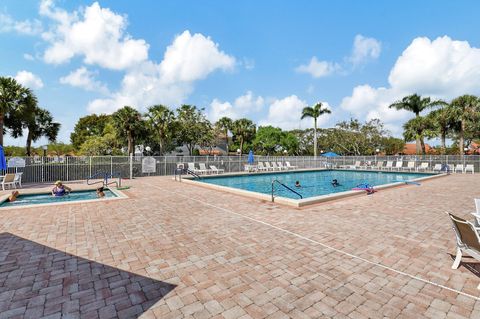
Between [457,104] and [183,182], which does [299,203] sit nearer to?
[183,182]

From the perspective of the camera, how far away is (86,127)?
5434 cm

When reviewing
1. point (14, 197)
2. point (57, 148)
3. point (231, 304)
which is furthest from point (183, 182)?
point (57, 148)

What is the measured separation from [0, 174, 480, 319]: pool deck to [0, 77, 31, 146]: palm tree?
12.7 m

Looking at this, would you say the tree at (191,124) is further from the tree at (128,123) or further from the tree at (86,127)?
the tree at (86,127)

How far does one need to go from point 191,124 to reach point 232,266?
3523 centimetres

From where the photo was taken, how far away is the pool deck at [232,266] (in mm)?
2887

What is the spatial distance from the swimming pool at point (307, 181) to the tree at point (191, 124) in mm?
17944

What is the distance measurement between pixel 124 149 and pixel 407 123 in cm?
3744

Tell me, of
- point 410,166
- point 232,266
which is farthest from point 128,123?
point 410,166

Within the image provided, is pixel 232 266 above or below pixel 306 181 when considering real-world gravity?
above

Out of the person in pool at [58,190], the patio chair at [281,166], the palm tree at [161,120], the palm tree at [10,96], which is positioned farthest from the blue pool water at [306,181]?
the palm tree at [161,120]

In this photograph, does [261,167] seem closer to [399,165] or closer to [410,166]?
[399,165]

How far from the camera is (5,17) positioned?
8977 mm

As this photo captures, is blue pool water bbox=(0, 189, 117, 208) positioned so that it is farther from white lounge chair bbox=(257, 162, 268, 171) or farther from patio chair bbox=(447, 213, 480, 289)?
white lounge chair bbox=(257, 162, 268, 171)
